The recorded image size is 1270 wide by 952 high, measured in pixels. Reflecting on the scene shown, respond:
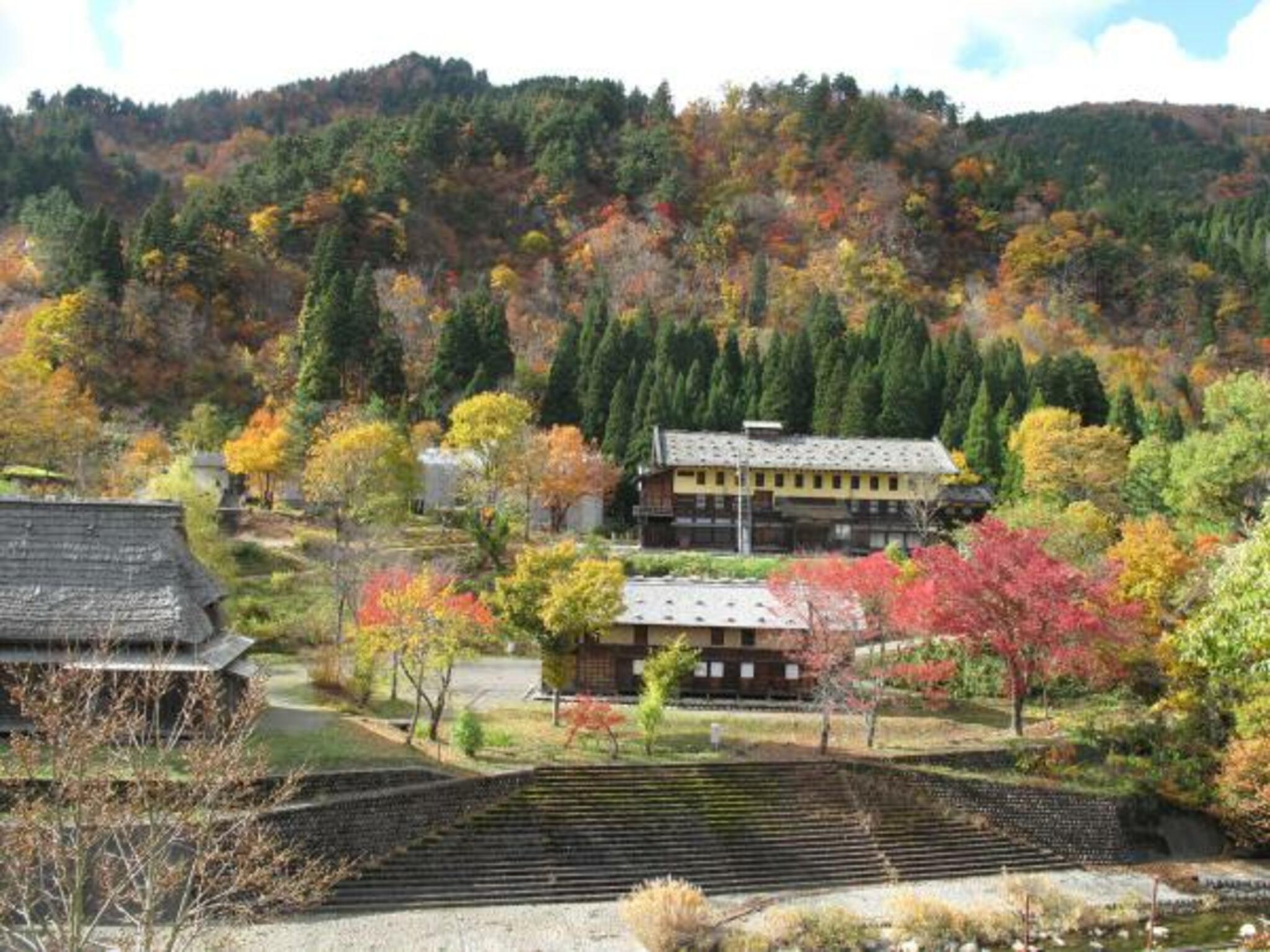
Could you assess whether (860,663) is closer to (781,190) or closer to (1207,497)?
(1207,497)

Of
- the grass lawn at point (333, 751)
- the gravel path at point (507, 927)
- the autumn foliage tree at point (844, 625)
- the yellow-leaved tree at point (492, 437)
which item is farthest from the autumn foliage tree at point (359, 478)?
the gravel path at point (507, 927)

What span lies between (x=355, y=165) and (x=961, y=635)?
56.9 meters

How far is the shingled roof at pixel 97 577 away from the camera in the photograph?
21.4 metres

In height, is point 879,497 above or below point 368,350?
below

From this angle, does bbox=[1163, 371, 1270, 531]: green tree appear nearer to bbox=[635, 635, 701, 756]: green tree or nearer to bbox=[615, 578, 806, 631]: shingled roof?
bbox=[615, 578, 806, 631]: shingled roof

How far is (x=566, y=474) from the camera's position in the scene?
136ft

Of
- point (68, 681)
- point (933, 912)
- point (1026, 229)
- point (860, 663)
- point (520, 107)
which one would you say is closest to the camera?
point (68, 681)

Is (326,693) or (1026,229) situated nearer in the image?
(326,693)

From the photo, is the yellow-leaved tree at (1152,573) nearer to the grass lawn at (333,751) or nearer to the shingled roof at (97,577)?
the grass lawn at (333,751)

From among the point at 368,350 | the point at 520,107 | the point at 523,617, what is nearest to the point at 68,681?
the point at 523,617

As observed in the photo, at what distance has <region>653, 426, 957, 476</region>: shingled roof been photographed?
43188mm

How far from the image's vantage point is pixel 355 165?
7050 centimetres

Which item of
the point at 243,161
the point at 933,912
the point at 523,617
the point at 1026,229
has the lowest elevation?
the point at 933,912

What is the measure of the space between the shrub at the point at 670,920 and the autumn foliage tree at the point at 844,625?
684 cm
